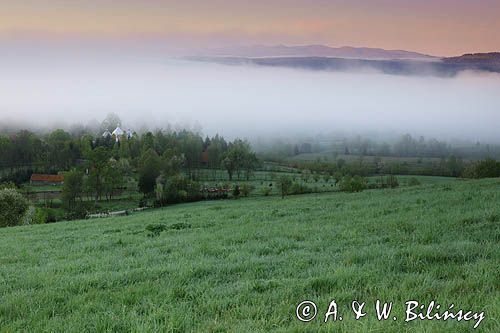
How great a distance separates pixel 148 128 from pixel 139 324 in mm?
171726

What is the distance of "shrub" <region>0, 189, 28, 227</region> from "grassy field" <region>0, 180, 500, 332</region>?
39.4 meters

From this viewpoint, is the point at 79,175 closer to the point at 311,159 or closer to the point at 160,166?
the point at 160,166

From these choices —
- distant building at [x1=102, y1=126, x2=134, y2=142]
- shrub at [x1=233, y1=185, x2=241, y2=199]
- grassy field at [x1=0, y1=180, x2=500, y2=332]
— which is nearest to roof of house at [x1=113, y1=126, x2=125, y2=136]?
distant building at [x1=102, y1=126, x2=134, y2=142]

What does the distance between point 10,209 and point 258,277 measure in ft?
159

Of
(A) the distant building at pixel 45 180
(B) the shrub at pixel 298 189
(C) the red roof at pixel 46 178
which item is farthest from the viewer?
(C) the red roof at pixel 46 178

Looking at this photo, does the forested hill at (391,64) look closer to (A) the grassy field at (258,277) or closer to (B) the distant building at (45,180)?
(A) the grassy field at (258,277)

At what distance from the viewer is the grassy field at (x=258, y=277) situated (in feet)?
17.1

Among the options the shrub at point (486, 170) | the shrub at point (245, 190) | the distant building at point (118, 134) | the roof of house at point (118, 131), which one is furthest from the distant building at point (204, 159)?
the shrub at point (486, 170)

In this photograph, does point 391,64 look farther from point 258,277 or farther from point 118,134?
point 118,134

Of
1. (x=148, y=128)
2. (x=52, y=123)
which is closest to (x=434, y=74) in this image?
(x=148, y=128)

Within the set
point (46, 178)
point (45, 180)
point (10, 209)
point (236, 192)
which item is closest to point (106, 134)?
point (46, 178)

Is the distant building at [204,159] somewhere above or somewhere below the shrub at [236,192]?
above

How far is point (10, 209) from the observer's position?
46.6 metres

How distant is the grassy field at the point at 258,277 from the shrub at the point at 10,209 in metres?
39.4
